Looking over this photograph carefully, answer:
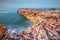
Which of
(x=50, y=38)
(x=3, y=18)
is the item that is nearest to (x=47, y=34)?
(x=50, y=38)

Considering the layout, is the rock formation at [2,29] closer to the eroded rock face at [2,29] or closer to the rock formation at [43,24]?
the eroded rock face at [2,29]

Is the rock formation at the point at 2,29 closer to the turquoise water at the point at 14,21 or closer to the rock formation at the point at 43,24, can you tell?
the turquoise water at the point at 14,21

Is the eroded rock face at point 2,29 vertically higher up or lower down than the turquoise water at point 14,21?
lower down

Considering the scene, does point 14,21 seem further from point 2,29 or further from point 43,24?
point 43,24

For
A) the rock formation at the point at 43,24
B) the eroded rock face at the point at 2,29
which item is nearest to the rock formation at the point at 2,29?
the eroded rock face at the point at 2,29

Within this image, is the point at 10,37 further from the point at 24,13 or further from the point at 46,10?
the point at 46,10

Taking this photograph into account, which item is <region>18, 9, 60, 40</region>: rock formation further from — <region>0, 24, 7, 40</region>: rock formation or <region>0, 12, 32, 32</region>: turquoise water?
<region>0, 24, 7, 40</region>: rock formation

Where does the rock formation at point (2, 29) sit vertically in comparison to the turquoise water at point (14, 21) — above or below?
below
